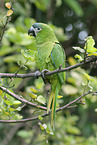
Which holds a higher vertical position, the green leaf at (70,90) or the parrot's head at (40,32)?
the parrot's head at (40,32)

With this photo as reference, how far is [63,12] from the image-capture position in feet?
10.6

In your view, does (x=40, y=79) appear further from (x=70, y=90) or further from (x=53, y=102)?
(x=70, y=90)

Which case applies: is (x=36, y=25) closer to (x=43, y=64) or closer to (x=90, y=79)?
(x=43, y=64)

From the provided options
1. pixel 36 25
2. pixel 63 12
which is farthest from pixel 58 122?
pixel 63 12

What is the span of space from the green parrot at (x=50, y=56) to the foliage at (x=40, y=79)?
0.09 meters

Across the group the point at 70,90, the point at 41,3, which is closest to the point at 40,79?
the point at 70,90

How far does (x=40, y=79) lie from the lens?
130 centimetres

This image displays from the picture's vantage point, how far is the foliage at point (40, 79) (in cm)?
101

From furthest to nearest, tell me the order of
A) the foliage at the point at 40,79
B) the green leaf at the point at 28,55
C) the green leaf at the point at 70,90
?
the green leaf at the point at 70,90, the foliage at the point at 40,79, the green leaf at the point at 28,55

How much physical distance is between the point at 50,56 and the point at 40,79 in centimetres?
17

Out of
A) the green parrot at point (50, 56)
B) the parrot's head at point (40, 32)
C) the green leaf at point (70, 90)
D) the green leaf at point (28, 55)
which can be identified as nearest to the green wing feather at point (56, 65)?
the green parrot at point (50, 56)

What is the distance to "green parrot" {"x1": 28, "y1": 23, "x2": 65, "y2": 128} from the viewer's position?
1.33 m

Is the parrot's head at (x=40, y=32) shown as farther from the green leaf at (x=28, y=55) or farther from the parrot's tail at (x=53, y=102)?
the green leaf at (x=28, y=55)

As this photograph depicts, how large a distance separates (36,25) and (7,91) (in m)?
0.69
